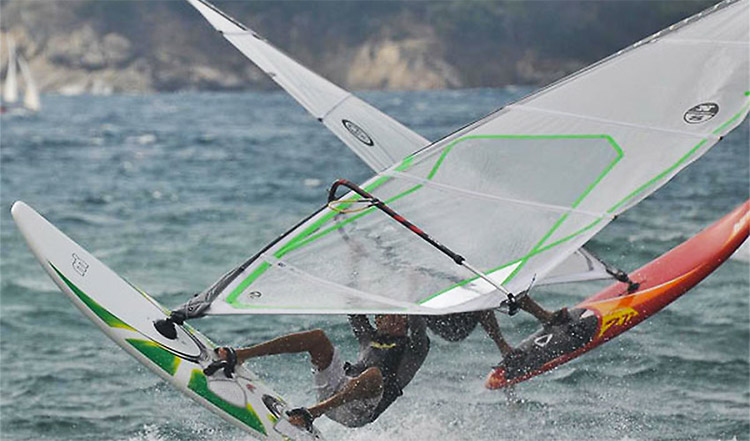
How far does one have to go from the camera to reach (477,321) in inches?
251

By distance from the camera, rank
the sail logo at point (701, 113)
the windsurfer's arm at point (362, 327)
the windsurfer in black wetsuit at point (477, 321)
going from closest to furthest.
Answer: the sail logo at point (701, 113)
the windsurfer's arm at point (362, 327)
the windsurfer in black wetsuit at point (477, 321)

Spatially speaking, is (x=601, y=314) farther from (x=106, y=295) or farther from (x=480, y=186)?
(x=106, y=295)

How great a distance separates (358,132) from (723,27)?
91.3 inches

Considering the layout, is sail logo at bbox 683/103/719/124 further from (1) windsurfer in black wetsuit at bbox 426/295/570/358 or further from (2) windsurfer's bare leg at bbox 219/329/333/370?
(2) windsurfer's bare leg at bbox 219/329/333/370

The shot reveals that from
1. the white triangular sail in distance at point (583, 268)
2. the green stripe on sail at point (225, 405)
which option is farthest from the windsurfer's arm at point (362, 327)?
the white triangular sail in distance at point (583, 268)

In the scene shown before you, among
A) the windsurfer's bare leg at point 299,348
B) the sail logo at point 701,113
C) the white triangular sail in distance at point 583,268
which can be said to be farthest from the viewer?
the white triangular sail in distance at point 583,268

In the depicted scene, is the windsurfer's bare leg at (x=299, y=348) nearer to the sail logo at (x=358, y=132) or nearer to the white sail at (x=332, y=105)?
the white sail at (x=332, y=105)

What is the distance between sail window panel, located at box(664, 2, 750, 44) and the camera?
549cm

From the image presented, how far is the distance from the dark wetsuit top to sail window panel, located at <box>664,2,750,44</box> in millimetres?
1982

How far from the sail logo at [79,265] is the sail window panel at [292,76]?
89.7 inches

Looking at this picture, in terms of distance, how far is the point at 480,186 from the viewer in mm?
5410

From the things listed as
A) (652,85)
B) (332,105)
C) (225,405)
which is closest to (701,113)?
(652,85)

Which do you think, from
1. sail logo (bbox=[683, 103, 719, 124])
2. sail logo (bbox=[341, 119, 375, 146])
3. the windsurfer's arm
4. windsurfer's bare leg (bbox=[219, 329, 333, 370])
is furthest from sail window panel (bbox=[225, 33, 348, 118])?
sail logo (bbox=[683, 103, 719, 124])

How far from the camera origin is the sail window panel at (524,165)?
5383mm
